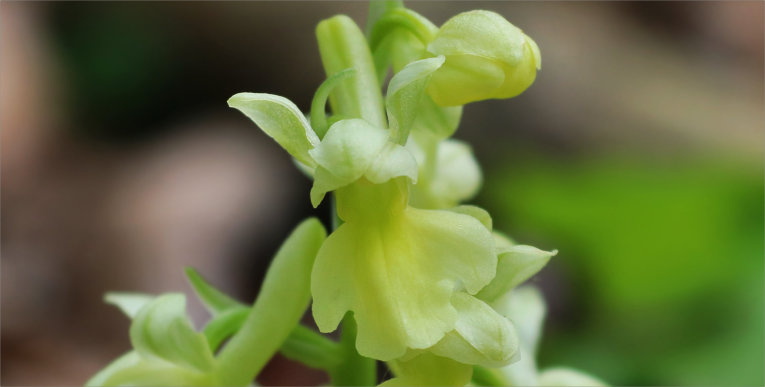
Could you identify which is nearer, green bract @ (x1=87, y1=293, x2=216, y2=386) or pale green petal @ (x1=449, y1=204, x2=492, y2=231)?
pale green petal @ (x1=449, y1=204, x2=492, y2=231)

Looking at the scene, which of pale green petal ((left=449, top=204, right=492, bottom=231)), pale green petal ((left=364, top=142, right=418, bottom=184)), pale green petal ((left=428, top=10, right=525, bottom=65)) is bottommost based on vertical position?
pale green petal ((left=449, top=204, right=492, bottom=231))

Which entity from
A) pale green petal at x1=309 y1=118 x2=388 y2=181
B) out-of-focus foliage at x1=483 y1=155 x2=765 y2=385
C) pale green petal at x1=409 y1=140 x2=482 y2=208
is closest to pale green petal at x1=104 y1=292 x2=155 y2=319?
pale green petal at x1=409 y1=140 x2=482 y2=208

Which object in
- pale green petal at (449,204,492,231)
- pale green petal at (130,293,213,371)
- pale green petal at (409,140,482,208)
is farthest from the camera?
pale green petal at (409,140,482,208)

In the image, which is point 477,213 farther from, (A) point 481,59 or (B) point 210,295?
(B) point 210,295

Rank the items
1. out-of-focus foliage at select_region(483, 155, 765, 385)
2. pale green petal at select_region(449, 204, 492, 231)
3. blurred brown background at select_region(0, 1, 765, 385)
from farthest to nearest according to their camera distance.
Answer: blurred brown background at select_region(0, 1, 765, 385) < out-of-focus foliage at select_region(483, 155, 765, 385) < pale green petal at select_region(449, 204, 492, 231)

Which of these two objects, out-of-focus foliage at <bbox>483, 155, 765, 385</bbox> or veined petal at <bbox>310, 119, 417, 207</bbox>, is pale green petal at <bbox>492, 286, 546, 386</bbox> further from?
out-of-focus foliage at <bbox>483, 155, 765, 385</bbox>

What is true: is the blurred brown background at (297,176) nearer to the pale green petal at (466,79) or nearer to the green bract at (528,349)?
the green bract at (528,349)

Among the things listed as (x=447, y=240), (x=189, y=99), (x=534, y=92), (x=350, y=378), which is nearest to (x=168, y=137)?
(x=189, y=99)
